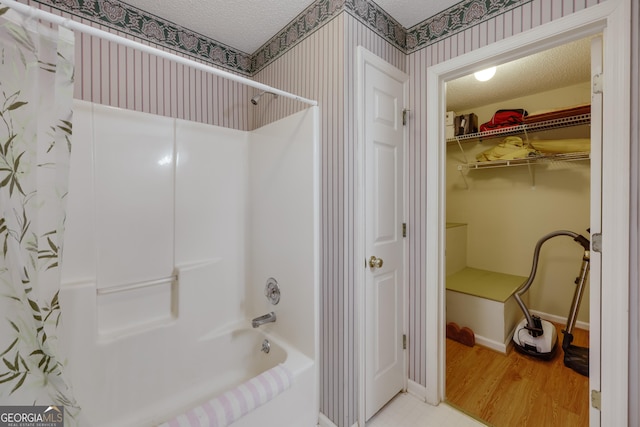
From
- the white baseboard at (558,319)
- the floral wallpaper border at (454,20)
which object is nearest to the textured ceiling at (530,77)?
the floral wallpaper border at (454,20)

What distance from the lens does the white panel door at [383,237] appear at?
1.57 metres

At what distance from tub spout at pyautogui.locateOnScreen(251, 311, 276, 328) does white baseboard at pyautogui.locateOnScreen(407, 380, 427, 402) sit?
1.02m

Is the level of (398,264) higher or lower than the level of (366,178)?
lower

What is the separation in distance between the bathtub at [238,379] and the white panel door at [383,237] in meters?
0.41

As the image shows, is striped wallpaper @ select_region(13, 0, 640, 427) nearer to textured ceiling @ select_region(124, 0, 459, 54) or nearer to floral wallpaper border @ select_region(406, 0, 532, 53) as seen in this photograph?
floral wallpaper border @ select_region(406, 0, 532, 53)

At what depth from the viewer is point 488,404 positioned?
5.69ft

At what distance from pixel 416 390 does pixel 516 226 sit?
2.18m

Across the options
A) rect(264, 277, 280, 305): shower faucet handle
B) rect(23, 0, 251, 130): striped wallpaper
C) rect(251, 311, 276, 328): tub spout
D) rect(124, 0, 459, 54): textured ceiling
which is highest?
rect(124, 0, 459, 54): textured ceiling

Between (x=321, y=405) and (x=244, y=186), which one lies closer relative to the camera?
(x=321, y=405)

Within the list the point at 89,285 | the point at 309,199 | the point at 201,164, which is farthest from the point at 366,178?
the point at 89,285

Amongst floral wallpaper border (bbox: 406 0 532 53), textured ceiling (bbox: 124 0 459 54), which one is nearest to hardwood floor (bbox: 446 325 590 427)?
floral wallpaper border (bbox: 406 0 532 53)

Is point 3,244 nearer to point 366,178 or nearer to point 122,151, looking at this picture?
point 122,151

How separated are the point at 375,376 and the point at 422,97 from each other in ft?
5.66

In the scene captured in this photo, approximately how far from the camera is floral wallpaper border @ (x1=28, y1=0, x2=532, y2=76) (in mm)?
1474
